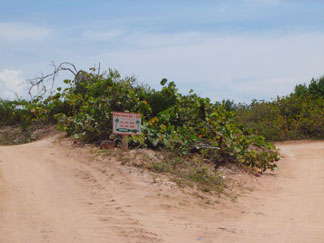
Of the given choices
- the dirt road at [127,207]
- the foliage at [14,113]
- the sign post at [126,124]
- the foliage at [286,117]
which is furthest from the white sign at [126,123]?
the foliage at [286,117]

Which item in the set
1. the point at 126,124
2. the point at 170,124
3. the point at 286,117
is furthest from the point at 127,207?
the point at 286,117

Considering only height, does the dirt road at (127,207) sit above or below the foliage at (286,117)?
below

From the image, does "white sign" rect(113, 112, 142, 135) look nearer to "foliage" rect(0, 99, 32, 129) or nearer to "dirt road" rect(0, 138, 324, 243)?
"dirt road" rect(0, 138, 324, 243)

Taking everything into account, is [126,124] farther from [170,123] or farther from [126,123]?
[170,123]

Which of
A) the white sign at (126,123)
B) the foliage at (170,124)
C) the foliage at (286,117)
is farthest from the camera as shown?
the foliage at (286,117)

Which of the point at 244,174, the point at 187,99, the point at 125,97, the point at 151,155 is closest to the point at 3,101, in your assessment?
the point at 125,97

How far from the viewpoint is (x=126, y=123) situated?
9117mm

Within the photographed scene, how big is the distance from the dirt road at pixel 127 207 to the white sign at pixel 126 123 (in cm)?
77

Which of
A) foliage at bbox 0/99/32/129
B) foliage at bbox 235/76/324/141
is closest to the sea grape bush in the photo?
foliage at bbox 0/99/32/129

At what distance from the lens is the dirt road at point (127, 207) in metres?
5.04

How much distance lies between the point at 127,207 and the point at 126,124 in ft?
10.6

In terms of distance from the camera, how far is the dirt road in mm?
5039

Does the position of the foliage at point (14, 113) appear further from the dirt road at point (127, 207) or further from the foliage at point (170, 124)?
the dirt road at point (127, 207)

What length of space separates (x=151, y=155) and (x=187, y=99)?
3.23 meters
